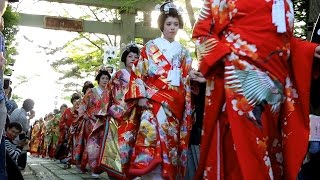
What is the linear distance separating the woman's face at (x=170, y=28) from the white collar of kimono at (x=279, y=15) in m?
2.09

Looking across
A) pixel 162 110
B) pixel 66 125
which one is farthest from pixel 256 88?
pixel 66 125

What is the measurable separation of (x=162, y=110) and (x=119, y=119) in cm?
207

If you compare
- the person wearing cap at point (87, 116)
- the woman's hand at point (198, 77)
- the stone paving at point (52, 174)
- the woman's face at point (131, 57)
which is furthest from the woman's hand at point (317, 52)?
the person wearing cap at point (87, 116)

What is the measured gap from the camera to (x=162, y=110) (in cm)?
510

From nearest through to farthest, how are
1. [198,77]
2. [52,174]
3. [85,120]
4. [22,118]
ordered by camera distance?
[198,77]
[22,118]
[52,174]
[85,120]

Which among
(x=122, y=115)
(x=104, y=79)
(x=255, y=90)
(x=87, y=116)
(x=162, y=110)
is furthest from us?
(x=87, y=116)

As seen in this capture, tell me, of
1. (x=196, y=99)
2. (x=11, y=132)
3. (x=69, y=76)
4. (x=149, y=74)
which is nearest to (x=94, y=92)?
(x=11, y=132)

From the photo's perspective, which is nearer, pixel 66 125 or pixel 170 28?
pixel 170 28

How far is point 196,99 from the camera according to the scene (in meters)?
3.87

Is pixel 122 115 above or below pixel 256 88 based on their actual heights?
below

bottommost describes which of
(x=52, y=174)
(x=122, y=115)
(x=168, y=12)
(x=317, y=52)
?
(x=52, y=174)

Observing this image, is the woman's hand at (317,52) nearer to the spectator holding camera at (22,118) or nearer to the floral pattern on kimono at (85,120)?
the spectator holding camera at (22,118)

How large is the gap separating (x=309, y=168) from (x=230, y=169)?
136cm

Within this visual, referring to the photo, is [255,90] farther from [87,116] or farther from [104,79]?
[87,116]
